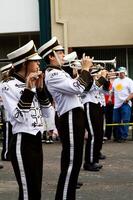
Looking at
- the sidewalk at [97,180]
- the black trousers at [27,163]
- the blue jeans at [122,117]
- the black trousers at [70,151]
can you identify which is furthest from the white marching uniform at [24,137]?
the blue jeans at [122,117]

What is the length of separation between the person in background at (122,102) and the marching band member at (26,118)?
8997 mm

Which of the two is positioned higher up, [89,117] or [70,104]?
[70,104]

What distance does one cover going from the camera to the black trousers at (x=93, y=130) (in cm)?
856

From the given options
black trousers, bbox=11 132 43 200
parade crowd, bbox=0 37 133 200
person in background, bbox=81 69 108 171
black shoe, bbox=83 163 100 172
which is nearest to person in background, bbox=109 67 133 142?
parade crowd, bbox=0 37 133 200

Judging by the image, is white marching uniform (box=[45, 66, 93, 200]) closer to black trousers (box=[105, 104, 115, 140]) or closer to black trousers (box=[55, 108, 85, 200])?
black trousers (box=[55, 108, 85, 200])

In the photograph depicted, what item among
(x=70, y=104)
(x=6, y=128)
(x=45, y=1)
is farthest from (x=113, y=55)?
(x=70, y=104)

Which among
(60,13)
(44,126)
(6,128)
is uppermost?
(60,13)

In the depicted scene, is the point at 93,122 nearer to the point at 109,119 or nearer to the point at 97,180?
the point at 97,180

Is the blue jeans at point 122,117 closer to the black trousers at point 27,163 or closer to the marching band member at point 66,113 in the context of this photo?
the marching band member at point 66,113

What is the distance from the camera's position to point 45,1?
1770cm

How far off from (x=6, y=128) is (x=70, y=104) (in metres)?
4.12

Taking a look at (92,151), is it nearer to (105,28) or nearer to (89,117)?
(89,117)

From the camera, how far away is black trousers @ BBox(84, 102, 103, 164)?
856 centimetres

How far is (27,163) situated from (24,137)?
0.76 feet
